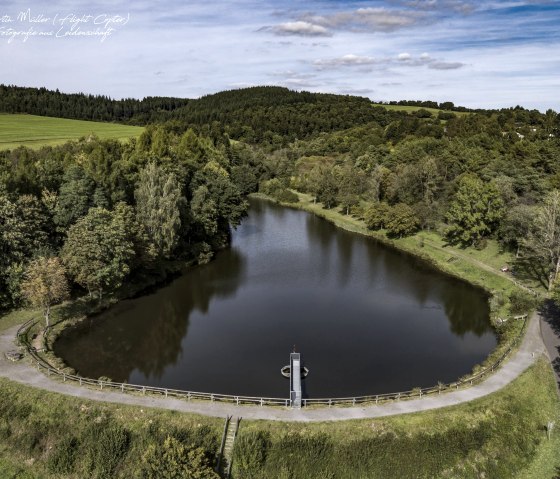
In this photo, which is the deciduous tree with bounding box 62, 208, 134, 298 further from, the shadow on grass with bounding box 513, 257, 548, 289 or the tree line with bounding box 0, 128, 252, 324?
the shadow on grass with bounding box 513, 257, 548, 289

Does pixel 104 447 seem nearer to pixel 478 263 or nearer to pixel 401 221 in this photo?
pixel 478 263

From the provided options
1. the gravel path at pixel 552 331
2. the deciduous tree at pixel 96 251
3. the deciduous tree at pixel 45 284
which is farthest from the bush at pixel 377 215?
the deciduous tree at pixel 45 284

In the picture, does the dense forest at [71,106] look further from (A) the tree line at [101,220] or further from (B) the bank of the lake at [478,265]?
(B) the bank of the lake at [478,265]

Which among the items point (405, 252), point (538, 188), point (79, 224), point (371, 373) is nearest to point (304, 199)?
point (405, 252)

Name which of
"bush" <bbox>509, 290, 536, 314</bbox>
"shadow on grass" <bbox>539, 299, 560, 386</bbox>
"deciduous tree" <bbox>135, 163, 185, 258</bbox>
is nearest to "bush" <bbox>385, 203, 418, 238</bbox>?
"bush" <bbox>509, 290, 536, 314</bbox>

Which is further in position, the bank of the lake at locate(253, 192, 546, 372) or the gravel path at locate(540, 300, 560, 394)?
the bank of the lake at locate(253, 192, 546, 372)

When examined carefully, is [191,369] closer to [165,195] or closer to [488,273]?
[165,195]
